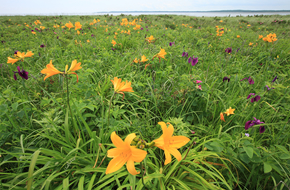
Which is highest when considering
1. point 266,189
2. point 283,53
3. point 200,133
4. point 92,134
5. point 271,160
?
point 283,53

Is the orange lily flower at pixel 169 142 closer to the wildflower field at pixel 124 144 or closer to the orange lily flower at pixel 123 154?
the wildflower field at pixel 124 144

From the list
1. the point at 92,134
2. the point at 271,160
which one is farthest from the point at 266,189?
the point at 92,134

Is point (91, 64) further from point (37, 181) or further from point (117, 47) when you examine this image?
point (37, 181)

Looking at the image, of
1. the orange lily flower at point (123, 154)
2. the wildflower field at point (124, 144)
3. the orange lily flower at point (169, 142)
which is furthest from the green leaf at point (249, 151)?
the orange lily flower at point (123, 154)

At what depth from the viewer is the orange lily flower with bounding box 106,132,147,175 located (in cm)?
57

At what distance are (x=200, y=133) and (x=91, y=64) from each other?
2322mm

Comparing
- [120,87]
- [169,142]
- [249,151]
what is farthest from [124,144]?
[249,151]

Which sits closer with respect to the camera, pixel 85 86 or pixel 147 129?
pixel 147 129

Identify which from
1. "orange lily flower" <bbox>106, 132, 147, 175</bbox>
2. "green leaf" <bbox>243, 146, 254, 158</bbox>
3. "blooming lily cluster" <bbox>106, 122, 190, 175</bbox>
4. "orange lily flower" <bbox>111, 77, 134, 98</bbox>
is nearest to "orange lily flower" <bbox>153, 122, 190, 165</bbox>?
"blooming lily cluster" <bbox>106, 122, 190, 175</bbox>

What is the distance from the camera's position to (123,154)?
63 centimetres

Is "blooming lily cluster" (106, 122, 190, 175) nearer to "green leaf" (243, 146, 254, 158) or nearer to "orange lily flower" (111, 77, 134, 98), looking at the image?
"orange lily flower" (111, 77, 134, 98)

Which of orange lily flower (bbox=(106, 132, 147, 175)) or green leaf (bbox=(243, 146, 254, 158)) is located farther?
green leaf (bbox=(243, 146, 254, 158))

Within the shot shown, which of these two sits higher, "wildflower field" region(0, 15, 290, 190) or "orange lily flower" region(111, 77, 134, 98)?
"orange lily flower" region(111, 77, 134, 98)

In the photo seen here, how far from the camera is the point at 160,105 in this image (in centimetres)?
194
